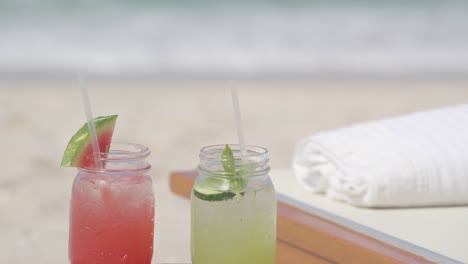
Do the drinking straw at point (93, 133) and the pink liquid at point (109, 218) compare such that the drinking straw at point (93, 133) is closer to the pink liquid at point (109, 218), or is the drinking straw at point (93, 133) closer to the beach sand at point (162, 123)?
the pink liquid at point (109, 218)

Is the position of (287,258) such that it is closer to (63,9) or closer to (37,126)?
(37,126)

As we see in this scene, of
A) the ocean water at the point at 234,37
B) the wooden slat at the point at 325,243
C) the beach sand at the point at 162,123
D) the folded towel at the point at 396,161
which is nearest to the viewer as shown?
the wooden slat at the point at 325,243

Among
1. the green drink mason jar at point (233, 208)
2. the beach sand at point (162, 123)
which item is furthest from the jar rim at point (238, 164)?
the beach sand at point (162, 123)

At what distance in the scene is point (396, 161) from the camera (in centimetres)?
196

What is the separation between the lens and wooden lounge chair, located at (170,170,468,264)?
1653 millimetres

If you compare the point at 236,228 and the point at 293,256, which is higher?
the point at 236,228

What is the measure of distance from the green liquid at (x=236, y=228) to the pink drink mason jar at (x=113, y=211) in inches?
3.3

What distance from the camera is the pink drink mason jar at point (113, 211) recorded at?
4.37 feet

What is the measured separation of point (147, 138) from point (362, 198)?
6.48 ft

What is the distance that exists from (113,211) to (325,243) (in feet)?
1.79

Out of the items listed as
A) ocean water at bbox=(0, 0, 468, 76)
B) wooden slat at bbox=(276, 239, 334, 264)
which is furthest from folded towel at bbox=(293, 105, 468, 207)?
ocean water at bbox=(0, 0, 468, 76)

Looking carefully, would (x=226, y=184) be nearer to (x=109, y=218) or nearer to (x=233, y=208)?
(x=233, y=208)

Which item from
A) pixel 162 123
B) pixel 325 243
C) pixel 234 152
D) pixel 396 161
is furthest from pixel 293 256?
pixel 162 123

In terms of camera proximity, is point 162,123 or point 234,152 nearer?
point 234,152
